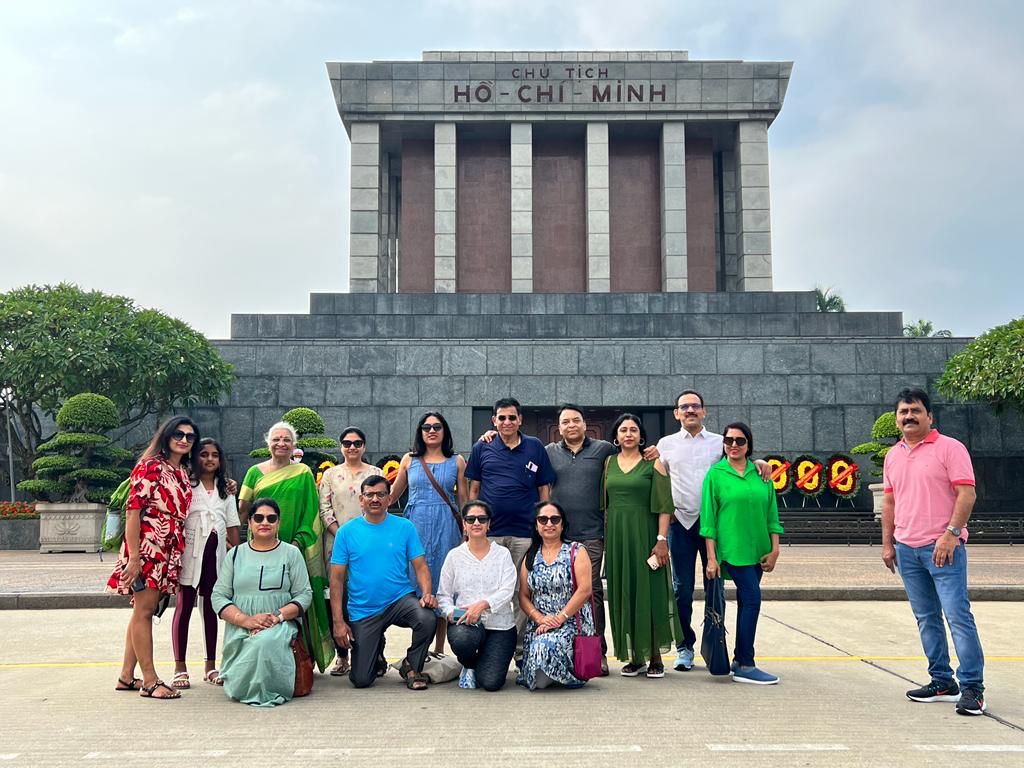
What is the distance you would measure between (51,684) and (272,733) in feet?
7.14

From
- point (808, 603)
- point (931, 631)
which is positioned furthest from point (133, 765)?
point (808, 603)

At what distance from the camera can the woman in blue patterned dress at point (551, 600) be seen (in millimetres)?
5980

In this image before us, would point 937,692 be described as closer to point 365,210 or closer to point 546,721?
point 546,721

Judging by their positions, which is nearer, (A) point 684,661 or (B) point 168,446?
(B) point 168,446

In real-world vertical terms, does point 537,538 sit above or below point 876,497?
above

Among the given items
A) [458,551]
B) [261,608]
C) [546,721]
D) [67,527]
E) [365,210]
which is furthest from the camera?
[365,210]

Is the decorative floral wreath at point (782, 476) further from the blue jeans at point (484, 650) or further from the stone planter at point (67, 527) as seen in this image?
the blue jeans at point (484, 650)

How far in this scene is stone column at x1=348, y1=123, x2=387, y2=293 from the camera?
26344 mm

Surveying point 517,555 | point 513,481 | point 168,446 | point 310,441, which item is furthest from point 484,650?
point 310,441

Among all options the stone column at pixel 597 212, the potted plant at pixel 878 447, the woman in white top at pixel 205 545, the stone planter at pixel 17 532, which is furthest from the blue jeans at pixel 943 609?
the stone column at pixel 597 212

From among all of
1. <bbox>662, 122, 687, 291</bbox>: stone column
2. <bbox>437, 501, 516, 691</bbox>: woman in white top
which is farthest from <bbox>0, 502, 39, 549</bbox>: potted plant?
<bbox>662, 122, 687, 291</bbox>: stone column

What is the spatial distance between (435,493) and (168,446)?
1819mm

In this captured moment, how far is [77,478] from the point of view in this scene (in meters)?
16.6

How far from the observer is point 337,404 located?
63.8 feet
